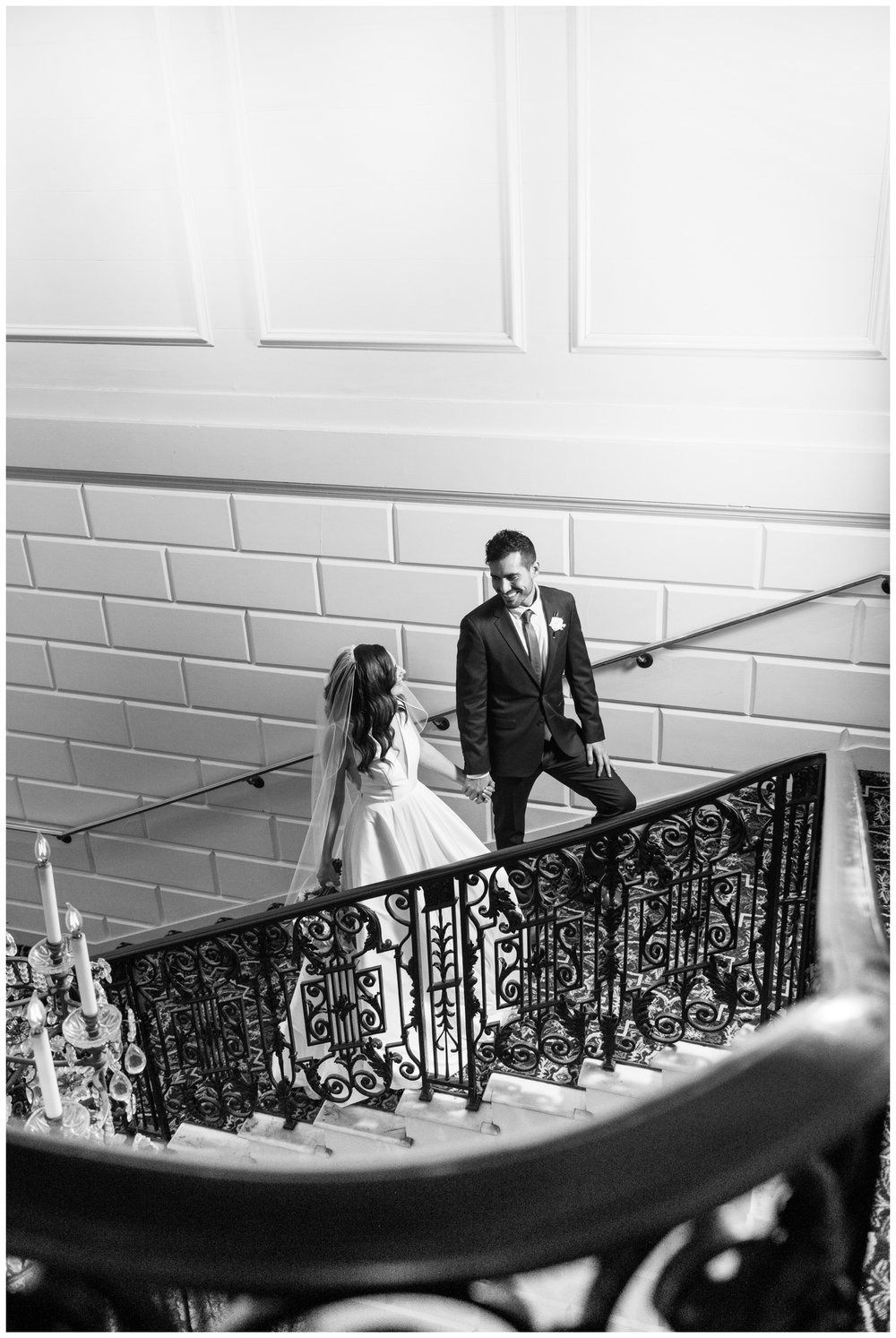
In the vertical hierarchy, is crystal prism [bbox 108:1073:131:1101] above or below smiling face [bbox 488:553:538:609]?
below

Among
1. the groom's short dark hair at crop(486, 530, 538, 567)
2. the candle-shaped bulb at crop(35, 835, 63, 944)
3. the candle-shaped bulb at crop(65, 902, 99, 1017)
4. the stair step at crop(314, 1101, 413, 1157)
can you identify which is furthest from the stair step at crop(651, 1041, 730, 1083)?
the groom's short dark hair at crop(486, 530, 538, 567)

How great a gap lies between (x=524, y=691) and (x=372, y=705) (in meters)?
0.81

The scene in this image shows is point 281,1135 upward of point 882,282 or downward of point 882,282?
downward

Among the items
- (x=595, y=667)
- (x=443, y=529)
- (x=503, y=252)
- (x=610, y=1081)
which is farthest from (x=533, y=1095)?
(x=503, y=252)

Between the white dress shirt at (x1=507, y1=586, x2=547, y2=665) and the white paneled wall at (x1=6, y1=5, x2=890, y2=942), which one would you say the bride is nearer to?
the white dress shirt at (x1=507, y1=586, x2=547, y2=665)

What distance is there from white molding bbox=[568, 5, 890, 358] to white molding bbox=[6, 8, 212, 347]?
1705mm

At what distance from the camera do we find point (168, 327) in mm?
5070

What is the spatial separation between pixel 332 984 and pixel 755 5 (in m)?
3.83

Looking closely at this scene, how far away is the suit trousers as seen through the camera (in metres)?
Result: 4.82

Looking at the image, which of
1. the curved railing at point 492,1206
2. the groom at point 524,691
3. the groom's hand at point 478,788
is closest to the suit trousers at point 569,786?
the groom at point 524,691

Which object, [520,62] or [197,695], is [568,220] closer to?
[520,62]

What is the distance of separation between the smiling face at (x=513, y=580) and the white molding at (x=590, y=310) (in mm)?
937

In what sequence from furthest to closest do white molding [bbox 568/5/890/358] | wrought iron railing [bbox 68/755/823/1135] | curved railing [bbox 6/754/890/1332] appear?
1. white molding [bbox 568/5/890/358]
2. wrought iron railing [bbox 68/755/823/1135]
3. curved railing [bbox 6/754/890/1332]

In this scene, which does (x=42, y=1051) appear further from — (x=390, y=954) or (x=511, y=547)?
(x=511, y=547)
